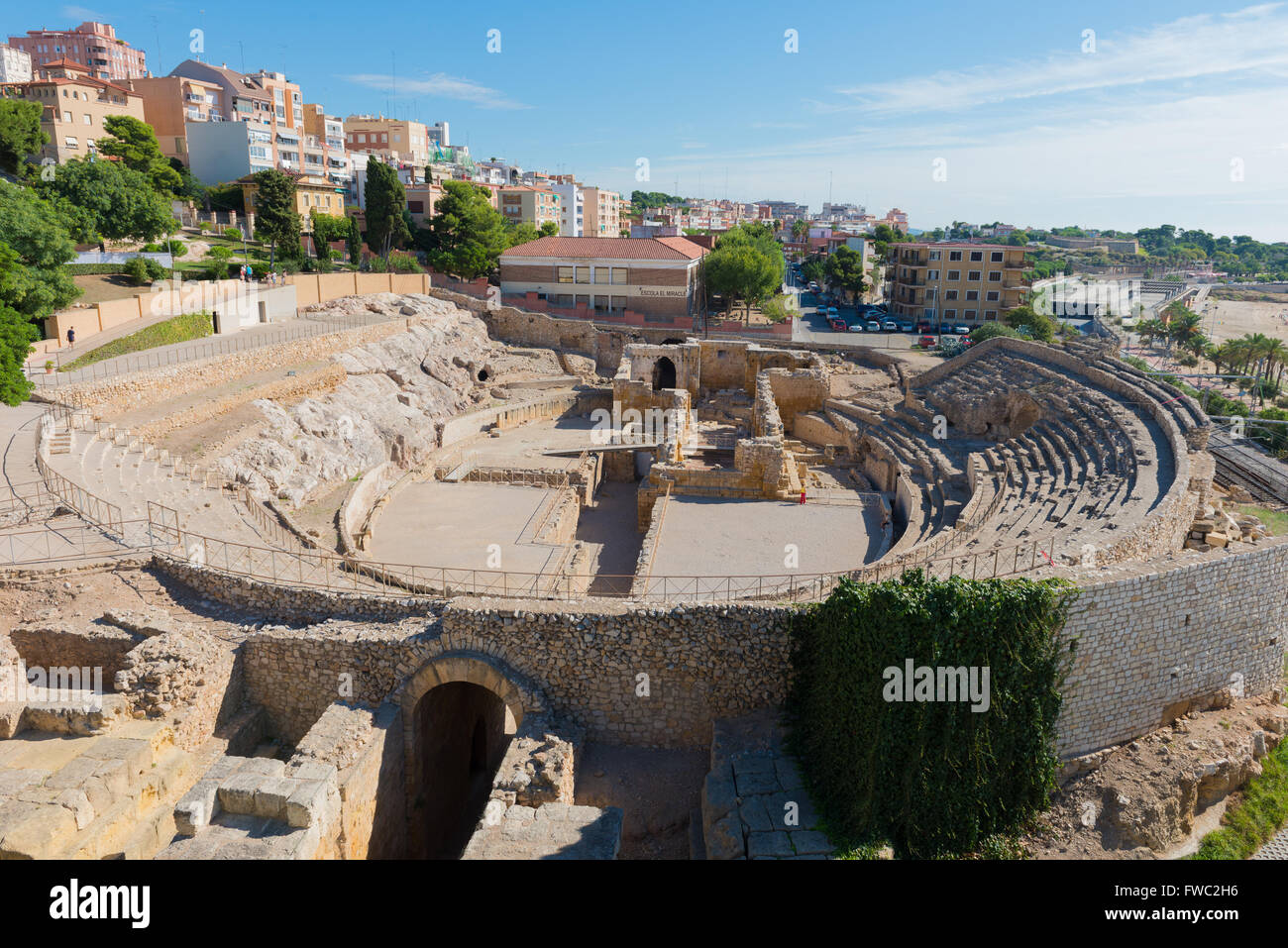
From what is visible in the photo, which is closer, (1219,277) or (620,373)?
(620,373)

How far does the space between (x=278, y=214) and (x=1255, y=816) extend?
4381 cm

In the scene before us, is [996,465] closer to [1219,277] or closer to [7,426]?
[7,426]

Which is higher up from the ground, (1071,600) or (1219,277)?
(1219,277)

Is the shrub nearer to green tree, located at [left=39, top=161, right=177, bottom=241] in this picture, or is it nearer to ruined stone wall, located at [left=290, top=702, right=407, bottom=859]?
green tree, located at [left=39, top=161, right=177, bottom=241]

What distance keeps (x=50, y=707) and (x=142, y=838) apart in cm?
253

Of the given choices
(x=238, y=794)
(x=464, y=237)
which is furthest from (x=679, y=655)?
(x=464, y=237)

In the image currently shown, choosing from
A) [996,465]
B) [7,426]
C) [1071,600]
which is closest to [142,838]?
[1071,600]

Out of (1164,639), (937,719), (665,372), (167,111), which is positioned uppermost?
(167,111)

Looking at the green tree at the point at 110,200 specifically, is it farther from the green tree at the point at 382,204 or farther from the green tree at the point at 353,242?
the green tree at the point at 353,242

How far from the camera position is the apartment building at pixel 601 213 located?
3765 inches

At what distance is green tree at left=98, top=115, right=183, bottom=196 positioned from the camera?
46.7 meters

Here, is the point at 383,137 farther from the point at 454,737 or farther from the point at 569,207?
the point at 454,737

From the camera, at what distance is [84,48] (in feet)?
311

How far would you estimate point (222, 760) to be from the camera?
33.4ft
